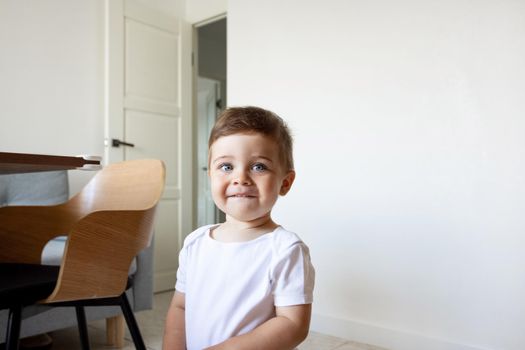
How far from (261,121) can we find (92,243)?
53cm

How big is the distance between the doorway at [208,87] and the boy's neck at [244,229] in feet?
13.7

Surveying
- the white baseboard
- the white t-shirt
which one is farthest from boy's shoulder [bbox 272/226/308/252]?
the white baseboard

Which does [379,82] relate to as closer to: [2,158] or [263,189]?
[263,189]

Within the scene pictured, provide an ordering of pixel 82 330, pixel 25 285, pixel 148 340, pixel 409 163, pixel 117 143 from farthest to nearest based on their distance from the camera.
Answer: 1. pixel 117 143
2. pixel 148 340
3. pixel 409 163
4. pixel 82 330
5. pixel 25 285

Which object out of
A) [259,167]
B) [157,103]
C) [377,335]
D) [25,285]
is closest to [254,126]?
[259,167]

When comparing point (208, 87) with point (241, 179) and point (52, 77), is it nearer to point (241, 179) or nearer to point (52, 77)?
point (52, 77)

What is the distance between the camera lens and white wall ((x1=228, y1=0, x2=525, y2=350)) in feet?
5.84

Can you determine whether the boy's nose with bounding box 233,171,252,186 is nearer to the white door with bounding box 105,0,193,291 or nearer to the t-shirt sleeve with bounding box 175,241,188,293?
the t-shirt sleeve with bounding box 175,241,188,293

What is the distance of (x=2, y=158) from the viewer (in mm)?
791

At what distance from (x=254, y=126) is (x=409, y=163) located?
4.72ft

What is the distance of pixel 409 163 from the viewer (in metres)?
2.02

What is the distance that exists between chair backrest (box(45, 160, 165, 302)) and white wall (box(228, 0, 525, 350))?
4.00ft

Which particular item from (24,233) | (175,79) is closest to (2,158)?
(24,233)

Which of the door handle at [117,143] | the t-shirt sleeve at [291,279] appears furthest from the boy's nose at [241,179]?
the door handle at [117,143]
